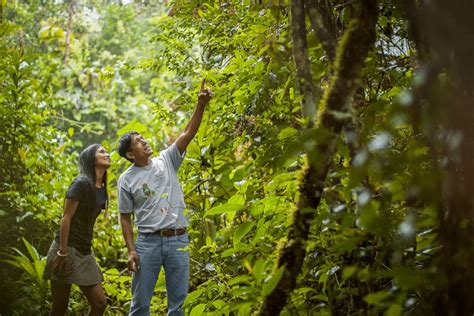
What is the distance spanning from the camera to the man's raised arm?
4.36 m

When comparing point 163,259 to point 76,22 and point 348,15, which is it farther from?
point 76,22

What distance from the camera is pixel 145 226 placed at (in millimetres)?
4777

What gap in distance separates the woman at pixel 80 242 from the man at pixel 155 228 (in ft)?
1.07

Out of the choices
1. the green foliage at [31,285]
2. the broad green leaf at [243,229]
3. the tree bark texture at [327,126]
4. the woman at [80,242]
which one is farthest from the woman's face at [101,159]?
the tree bark texture at [327,126]

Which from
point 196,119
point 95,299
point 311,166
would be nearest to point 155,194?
point 196,119

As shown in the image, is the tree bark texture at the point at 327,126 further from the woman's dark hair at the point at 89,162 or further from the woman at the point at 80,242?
the woman's dark hair at the point at 89,162

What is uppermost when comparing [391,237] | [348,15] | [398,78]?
[348,15]

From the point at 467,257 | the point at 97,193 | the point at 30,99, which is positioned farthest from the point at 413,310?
the point at 30,99

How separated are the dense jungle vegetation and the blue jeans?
0.28 metres

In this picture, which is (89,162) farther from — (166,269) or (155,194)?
(166,269)

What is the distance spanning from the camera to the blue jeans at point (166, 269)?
474 centimetres

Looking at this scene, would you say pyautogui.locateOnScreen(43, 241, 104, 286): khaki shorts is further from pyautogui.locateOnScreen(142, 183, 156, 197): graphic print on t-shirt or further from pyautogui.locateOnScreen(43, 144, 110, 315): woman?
pyautogui.locateOnScreen(142, 183, 156, 197): graphic print on t-shirt

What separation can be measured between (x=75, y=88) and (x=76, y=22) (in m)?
1.85

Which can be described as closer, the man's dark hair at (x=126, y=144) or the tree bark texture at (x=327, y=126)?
the tree bark texture at (x=327, y=126)
